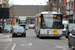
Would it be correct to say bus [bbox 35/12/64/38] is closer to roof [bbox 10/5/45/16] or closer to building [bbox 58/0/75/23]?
building [bbox 58/0/75/23]

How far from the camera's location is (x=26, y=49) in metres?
14.8

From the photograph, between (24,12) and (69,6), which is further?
(24,12)

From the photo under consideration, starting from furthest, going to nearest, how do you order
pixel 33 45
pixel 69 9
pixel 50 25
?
pixel 69 9 → pixel 50 25 → pixel 33 45

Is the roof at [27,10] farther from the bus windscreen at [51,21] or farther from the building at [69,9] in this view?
the bus windscreen at [51,21]

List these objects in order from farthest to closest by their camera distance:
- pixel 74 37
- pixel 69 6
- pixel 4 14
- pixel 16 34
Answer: pixel 69 6
pixel 4 14
pixel 16 34
pixel 74 37

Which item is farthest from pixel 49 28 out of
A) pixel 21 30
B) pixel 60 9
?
pixel 60 9

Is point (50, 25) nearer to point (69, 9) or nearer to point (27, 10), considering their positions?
point (69, 9)

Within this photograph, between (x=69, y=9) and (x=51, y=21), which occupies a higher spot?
(x=69, y=9)

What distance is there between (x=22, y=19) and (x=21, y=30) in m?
32.8

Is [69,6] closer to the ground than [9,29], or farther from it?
farther from it

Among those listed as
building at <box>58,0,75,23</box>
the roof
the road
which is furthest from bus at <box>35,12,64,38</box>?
the roof

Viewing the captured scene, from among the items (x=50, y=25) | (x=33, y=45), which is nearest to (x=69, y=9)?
(x=50, y=25)

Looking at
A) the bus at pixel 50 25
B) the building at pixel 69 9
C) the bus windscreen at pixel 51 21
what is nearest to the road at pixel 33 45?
the bus at pixel 50 25

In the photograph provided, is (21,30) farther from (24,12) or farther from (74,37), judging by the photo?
(24,12)
